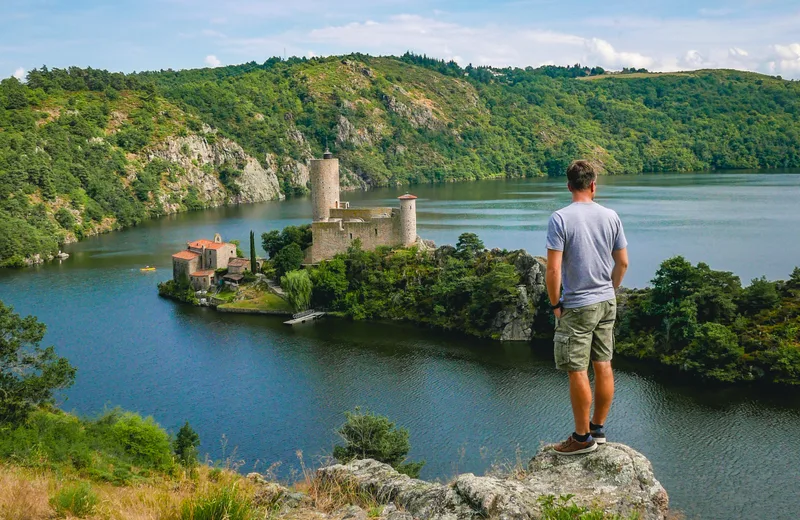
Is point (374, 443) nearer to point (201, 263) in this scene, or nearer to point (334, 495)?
point (334, 495)

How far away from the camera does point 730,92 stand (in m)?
182

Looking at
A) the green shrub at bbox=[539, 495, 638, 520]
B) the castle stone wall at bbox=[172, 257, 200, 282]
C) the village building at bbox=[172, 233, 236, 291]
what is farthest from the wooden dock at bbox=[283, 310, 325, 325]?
the green shrub at bbox=[539, 495, 638, 520]

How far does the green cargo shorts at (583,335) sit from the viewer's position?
6.33 meters

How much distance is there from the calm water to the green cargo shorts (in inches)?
597

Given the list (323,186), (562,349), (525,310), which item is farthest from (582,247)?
(323,186)

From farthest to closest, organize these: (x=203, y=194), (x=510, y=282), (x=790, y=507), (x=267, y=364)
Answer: (x=203, y=194)
(x=510, y=282)
(x=267, y=364)
(x=790, y=507)

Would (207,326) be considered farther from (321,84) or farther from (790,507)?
(321,84)

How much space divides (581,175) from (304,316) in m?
37.0

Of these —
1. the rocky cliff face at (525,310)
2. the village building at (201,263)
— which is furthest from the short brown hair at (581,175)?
the village building at (201,263)

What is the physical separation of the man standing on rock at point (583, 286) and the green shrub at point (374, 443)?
13.4 metres

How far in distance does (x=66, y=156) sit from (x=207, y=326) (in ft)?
191

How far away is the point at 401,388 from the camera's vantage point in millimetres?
29953

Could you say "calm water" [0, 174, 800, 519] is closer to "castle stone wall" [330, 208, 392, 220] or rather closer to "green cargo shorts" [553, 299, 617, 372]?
"castle stone wall" [330, 208, 392, 220]

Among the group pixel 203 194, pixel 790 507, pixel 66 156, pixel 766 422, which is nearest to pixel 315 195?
pixel 766 422
